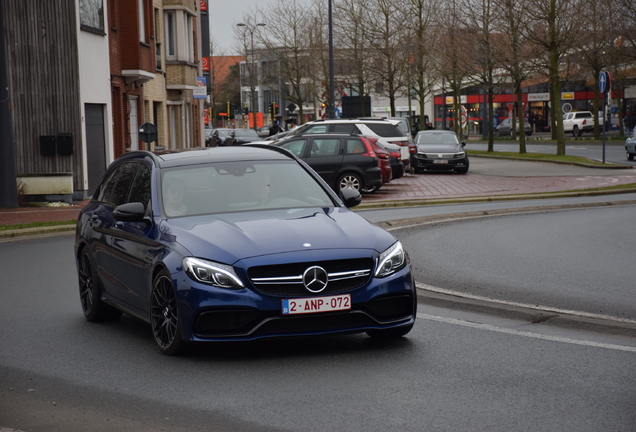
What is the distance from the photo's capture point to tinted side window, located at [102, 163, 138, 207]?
8.52 meters

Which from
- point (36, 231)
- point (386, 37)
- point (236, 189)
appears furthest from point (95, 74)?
point (386, 37)

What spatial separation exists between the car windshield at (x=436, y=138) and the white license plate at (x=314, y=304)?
29813mm

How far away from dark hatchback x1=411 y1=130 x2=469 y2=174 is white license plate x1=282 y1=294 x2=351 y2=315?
28138mm

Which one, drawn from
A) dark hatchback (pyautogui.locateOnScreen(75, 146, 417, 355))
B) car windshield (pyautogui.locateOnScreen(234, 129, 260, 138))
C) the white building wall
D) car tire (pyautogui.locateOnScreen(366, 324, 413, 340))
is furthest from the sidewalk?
car windshield (pyautogui.locateOnScreen(234, 129, 260, 138))

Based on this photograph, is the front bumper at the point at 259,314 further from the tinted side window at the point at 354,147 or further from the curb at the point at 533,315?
the tinted side window at the point at 354,147

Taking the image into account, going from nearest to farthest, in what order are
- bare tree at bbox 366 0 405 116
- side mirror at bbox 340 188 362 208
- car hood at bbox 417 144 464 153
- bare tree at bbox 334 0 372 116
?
side mirror at bbox 340 188 362 208
car hood at bbox 417 144 464 153
bare tree at bbox 366 0 405 116
bare tree at bbox 334 0 372 116

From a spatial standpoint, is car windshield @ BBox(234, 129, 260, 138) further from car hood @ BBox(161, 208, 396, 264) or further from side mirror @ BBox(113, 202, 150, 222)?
car hood @ BBox(161, 208, 396, 264)

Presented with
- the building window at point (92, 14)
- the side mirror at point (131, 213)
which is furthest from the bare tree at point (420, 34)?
the side mirror at point (131, 213)

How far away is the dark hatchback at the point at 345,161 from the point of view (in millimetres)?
24688

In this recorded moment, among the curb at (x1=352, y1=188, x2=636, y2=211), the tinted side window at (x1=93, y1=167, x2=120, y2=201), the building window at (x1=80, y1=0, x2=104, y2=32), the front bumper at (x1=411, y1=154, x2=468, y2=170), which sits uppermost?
the building window at (x1=80, y1=0, x2=104, y2=32)

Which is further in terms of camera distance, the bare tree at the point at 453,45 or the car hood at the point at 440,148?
the bare tree at the point at 453,45

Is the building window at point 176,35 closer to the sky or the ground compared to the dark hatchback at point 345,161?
closer to the sky

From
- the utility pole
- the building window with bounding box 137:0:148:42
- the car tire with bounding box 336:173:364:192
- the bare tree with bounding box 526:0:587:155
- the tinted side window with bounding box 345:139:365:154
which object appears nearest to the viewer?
the utility pole

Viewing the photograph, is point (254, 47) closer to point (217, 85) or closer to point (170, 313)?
point (217, 85)
